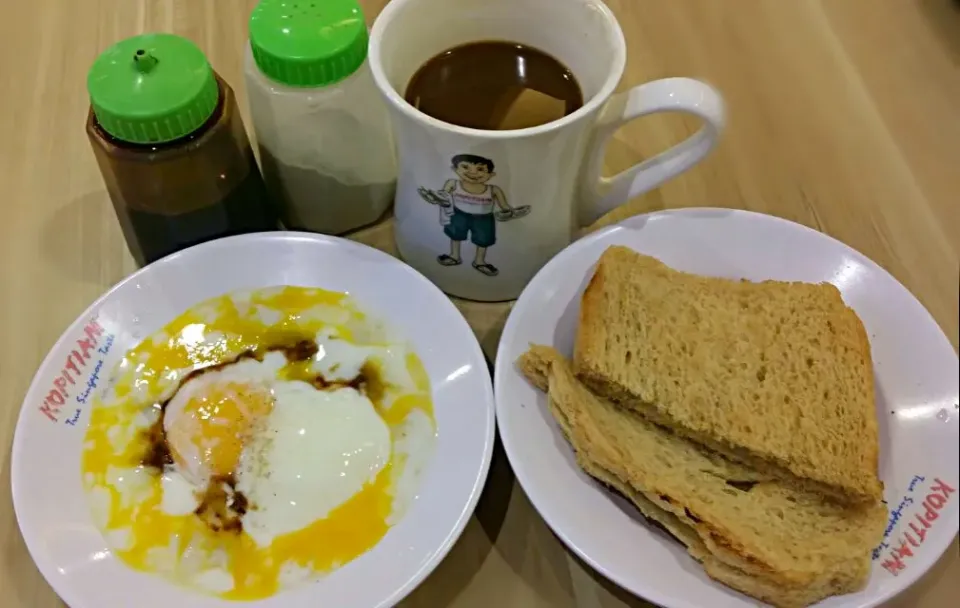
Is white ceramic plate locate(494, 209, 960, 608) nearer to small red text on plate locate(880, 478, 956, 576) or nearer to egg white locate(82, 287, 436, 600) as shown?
small red text on plate locate(880, 478, 956, 576)

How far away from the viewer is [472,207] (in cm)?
74

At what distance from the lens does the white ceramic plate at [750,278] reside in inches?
24.3

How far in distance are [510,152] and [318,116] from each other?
0.21 metres

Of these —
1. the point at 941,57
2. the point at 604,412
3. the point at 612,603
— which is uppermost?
the point at 941,57

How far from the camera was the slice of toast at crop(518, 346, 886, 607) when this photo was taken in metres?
0.60

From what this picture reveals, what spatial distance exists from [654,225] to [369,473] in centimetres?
36

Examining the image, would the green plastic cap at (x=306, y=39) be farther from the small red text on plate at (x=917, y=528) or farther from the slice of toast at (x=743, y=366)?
the small red text on plate at (x=917, y=528)

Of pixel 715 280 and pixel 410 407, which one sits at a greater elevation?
pixel 715 280

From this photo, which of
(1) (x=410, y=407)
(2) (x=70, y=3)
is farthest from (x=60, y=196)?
(1) (x=410, y=407)

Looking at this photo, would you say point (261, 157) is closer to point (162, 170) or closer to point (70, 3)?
point (162, 170)

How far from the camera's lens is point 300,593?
65 centimetres

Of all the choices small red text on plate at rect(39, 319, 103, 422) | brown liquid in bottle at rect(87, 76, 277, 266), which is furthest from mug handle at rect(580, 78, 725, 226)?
small red text on plate at rect(39, 319, 103, 422)

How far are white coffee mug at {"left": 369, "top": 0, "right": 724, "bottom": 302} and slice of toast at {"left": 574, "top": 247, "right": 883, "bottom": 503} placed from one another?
0.26 feet

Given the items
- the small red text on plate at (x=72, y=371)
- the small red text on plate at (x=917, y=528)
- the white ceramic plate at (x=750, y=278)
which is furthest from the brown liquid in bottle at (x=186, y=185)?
the small red text on plate at (x=917, y=528)
